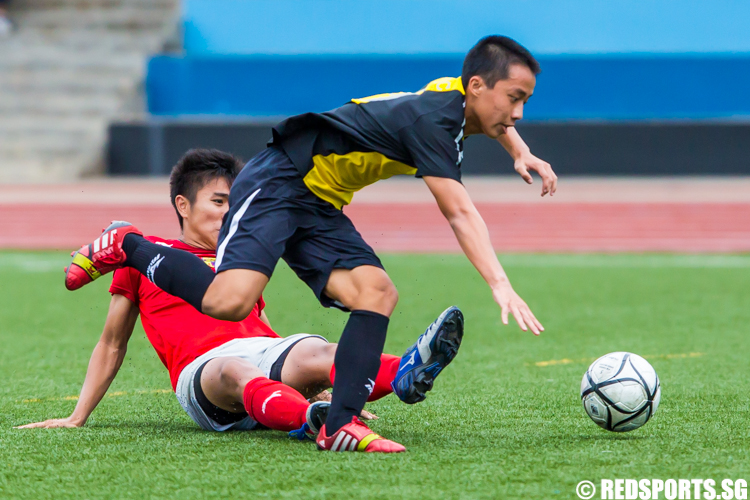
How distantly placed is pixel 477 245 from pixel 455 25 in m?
21.5

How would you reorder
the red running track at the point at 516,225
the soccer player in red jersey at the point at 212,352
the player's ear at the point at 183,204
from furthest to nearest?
1. the red running track at the point at 516,225
2. the player's ear at the point at 183,204
3. the soccer player in red jersey at the point at 212,352

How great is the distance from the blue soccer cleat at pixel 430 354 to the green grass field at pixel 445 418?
0.20 metres

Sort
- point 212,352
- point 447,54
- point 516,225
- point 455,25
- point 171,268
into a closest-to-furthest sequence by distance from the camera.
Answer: point 171,268
point 212,352
point 516,225
point 447,54
point 455,25

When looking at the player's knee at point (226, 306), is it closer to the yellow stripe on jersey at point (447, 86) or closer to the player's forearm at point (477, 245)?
the player's forearm at point (477, 245)

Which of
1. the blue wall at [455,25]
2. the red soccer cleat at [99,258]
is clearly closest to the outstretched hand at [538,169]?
the red soccer cleat at [99,258]

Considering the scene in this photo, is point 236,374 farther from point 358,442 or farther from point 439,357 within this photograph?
point 439,357

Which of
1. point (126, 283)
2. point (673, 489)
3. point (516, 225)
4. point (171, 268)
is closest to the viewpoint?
point (673, 489)

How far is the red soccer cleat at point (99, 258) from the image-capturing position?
353 centimetres

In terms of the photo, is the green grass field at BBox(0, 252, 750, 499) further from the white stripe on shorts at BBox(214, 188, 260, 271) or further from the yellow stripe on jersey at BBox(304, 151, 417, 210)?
the yellow stripe on jersey at BBox(304, 151, 417, 210)

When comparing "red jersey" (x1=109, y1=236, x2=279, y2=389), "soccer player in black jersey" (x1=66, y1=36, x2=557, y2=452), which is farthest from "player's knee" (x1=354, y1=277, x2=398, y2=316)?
"red jersey" (x1=109, y1=236, x2=279, y2=389)

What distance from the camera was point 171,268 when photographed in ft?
11.0

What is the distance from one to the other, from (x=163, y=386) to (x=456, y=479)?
231cm

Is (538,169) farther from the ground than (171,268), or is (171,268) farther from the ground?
(538,169)

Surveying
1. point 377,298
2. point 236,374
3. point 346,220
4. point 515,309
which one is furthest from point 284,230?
point 515,309
